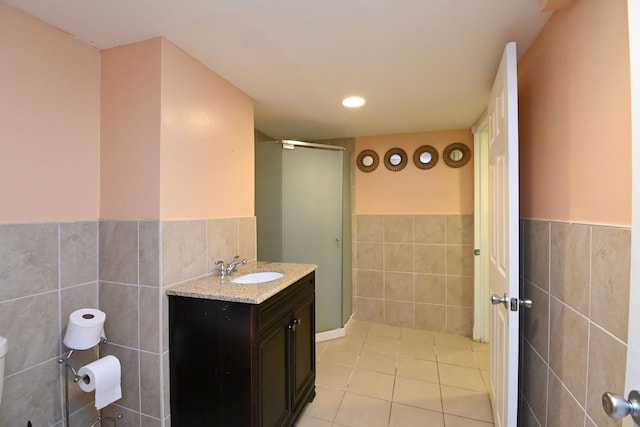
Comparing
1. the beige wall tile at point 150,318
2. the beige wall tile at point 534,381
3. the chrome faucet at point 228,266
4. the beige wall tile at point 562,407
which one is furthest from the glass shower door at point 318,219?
the beige wall tile at point 562,407

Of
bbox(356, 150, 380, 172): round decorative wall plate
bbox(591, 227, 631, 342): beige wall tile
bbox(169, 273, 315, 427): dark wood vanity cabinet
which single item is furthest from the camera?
bbox(356, 150, 380, 172): round decorative wall plate

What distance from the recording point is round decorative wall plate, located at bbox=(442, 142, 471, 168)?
2.82 meters

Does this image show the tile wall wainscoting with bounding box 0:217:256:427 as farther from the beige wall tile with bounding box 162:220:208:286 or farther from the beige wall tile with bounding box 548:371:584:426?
the beige wall tile with bounding box 548:371:584:426

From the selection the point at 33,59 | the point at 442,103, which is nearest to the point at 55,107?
the point at 33,59

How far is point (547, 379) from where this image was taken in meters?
1.16

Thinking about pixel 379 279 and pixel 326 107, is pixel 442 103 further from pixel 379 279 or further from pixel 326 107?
pixel 379 279

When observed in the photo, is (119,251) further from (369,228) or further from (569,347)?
(369,228)

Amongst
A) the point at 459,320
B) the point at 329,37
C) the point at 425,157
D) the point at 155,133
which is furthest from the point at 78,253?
the point at 459,320

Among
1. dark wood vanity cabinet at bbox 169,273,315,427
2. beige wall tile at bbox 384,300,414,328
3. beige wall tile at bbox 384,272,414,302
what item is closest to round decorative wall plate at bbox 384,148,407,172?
beige wall tile at bbox 384,272,414,302

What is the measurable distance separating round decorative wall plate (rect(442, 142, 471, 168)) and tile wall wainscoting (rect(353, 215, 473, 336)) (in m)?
0.54

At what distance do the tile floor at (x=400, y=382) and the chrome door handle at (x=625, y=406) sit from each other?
1455 millimetres

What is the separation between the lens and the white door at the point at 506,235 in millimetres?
1146

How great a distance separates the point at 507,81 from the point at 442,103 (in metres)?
1.03

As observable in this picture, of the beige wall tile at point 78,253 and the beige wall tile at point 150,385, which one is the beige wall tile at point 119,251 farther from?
the beige wall tile at point 150,385
